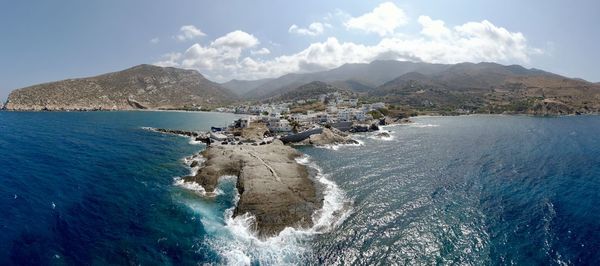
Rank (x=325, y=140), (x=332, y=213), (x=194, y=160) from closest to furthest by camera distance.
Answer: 1. (x=332, y=213)
2. (x=194, y=160)
3. (x=325, y=140)

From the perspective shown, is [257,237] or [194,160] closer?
[257,237]

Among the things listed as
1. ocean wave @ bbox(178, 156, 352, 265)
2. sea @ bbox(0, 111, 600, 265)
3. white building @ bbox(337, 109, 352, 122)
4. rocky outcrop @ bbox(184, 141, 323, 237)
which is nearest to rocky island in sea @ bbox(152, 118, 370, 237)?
rocky outcrop @ bbox(184, 141, 323, 237)

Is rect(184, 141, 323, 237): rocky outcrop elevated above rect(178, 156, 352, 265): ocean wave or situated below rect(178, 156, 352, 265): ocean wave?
above

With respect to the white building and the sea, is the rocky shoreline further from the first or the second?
the white building

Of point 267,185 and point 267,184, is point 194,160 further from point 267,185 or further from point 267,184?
point 267,185

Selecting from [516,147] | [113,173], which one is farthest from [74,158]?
[516,147]

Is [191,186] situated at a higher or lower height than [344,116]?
lower

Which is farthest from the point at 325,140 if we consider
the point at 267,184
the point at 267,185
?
the point at 267,185
